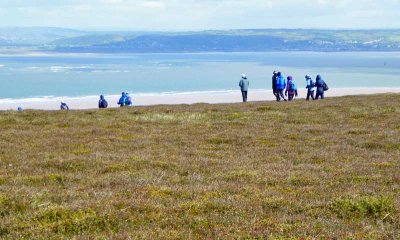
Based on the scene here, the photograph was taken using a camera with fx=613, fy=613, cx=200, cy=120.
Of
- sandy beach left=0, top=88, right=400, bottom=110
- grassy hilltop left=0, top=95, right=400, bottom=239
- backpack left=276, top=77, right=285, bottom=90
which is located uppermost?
backpack left=276, top=77, right=285, bottom=90

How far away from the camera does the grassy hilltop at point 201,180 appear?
29.9ft

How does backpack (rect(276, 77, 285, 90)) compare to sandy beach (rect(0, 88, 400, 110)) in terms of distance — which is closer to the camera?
backpack (rect(276, 77, 285, 90))

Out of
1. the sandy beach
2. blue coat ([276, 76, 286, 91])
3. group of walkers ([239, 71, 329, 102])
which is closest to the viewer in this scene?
blue coat ([276, 76, 286, 91])

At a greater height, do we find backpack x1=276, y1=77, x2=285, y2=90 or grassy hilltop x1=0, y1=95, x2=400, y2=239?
backpack x1=276, y1=77, x2=285, y2=90

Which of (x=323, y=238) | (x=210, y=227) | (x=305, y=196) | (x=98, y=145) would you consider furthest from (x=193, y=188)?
(x=98, y=145)

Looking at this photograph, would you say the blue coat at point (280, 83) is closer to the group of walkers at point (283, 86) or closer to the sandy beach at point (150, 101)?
the group of walkers at point (283, 86)

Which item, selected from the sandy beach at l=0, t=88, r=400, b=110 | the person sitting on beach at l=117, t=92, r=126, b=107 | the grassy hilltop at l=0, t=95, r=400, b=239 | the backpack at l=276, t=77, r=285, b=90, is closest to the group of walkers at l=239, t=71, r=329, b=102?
the backpack at l=276, t=77, r=285, b=90

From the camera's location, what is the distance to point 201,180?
13219 mm

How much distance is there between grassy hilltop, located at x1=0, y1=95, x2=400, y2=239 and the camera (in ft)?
29.9

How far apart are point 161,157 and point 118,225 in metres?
7.31

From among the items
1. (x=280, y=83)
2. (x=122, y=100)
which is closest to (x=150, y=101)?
(x=122, y=100)

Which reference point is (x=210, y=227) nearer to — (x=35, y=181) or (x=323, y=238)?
(x=323, y=238)

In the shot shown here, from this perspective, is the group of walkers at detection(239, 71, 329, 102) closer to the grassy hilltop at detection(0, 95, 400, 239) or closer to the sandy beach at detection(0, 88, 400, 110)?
the grassy hilltop at detection(0, 95, 400, 239)

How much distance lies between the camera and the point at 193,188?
12.1 metres
